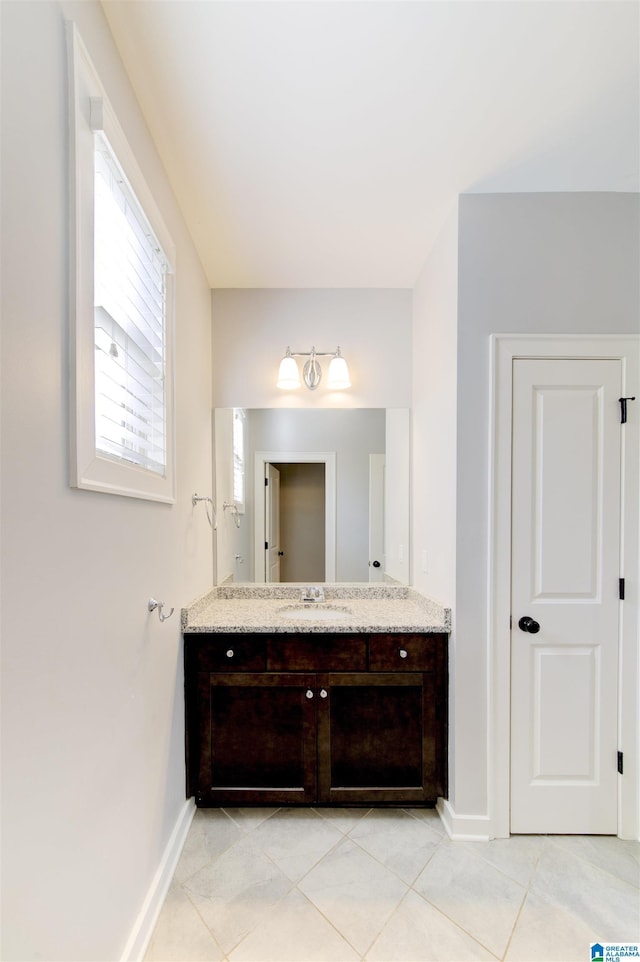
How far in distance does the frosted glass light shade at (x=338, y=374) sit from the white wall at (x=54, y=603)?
4.41 ft

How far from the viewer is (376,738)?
6.44 ft

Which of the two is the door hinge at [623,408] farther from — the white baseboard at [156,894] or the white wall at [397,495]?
the white baseboard at [156,894]

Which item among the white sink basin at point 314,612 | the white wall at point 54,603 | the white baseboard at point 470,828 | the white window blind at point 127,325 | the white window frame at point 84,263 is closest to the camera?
the white wall at point 54,603

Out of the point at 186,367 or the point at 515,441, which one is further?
the point at 186,367

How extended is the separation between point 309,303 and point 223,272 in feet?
1.65

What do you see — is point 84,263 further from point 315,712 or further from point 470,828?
point 470,828

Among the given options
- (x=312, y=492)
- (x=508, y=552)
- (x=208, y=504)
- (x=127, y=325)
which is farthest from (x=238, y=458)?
(x=508, y=552)

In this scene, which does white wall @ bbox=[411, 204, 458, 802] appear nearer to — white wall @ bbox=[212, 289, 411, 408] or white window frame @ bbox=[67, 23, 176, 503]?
white wall @ bbox=[212, 289, 411, 408]

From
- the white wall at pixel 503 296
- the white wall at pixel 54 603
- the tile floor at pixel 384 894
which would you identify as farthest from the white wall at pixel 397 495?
the white wall at pixel 54 603

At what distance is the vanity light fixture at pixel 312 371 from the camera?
8.11 feet

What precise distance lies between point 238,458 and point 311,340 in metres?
0.81

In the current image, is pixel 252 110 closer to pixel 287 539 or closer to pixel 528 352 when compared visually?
pixel 528 352

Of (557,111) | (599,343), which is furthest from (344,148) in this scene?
(599,343)

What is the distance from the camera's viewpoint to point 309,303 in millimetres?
2541
